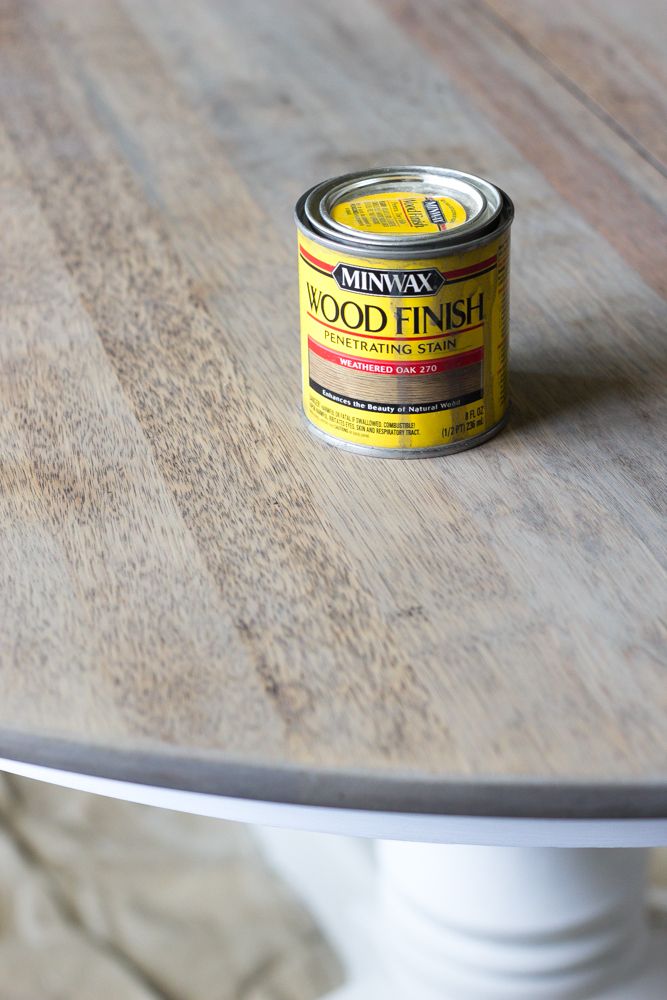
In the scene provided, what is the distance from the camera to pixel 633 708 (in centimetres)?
51

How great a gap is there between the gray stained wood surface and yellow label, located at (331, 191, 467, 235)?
0.13 metres

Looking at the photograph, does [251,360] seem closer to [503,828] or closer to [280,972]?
[503,828]

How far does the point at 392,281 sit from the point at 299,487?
127 millimetres

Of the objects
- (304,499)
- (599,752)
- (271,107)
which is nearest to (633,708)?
(599,752)

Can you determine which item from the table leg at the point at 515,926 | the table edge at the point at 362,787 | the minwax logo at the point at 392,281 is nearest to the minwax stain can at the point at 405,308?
the minwax logo at the point at 392,281

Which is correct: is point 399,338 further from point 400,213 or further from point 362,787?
point 362,787

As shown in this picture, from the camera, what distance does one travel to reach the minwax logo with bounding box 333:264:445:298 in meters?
0.61

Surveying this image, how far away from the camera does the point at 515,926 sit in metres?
0.90

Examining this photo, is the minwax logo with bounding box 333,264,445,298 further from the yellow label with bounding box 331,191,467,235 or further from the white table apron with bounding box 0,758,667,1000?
the white table apron with bounding box 0,758,667,1000

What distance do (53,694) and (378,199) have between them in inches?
12.7

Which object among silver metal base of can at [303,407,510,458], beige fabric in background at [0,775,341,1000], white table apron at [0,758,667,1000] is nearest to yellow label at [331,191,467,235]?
silver metal base of can at [303,407,510,458]

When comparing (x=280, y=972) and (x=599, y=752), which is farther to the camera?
Result: (x=280, y=972)

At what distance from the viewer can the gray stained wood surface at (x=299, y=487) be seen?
509 mm

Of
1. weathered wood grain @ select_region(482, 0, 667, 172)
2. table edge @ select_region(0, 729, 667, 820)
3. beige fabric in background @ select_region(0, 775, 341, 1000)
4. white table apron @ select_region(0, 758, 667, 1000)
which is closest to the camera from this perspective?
table edge @ select_region(0, 729, 667, 820)
